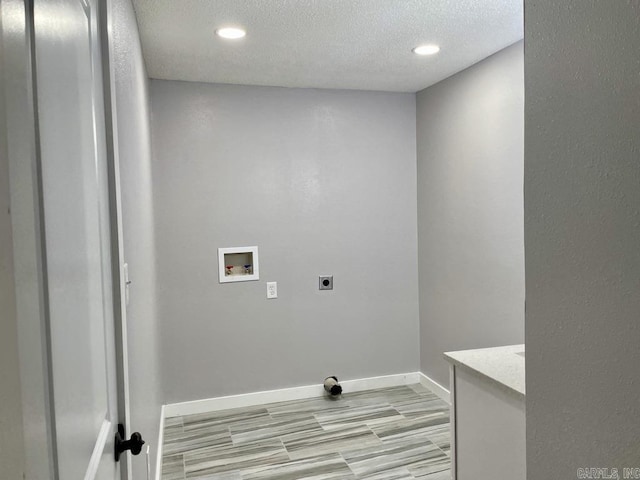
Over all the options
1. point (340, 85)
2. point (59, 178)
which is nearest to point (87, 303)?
point (59, 178)

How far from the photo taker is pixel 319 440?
10.1 ft

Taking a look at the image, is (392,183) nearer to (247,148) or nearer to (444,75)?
(444,75)

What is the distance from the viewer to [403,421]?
332 cm

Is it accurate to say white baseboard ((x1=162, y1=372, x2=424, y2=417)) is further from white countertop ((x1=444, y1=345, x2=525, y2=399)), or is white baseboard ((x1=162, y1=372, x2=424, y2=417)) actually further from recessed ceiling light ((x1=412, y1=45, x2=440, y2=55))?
recessed ceiling light ((x1=412, y1=45, x2=440, y2=55))

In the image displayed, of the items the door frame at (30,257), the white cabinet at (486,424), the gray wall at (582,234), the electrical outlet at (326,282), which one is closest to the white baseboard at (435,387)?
the electrical outlet at (326,282)

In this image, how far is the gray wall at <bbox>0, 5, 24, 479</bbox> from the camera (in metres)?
0.40

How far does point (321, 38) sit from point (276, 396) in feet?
8.61

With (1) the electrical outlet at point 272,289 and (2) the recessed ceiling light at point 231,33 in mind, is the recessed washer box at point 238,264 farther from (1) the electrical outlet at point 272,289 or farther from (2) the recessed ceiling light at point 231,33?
(2) the recessed ceiling light at point 231,33

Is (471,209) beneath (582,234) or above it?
above

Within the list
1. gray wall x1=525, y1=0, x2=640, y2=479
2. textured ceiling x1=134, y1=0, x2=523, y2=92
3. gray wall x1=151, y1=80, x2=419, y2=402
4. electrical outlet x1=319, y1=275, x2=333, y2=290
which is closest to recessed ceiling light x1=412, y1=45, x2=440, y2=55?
textured ceiling x1=134, y1=0, x2=523, y2=92

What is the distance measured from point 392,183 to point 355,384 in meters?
1.69

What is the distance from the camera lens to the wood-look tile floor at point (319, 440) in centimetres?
270

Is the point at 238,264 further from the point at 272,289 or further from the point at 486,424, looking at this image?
the point at 486,424

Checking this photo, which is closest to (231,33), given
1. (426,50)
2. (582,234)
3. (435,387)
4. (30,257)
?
(426,50)
